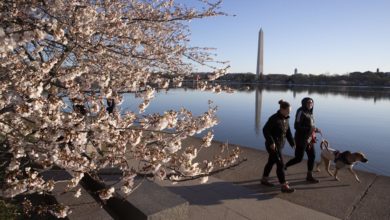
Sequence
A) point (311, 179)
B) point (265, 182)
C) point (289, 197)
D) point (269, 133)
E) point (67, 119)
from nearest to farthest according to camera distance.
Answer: point (67, 119), point (289, 197), point (269, 133), point (265, 182), point (311, 179)

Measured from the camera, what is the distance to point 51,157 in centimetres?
326

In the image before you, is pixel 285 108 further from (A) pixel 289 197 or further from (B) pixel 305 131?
(A) pixel 289 197

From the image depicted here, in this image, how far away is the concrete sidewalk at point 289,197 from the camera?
5109 mm

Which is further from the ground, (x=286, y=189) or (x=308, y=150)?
(x=308, y=150)

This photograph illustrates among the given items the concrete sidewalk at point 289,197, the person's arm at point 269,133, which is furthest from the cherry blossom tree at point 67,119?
the person's arm at point 269,133

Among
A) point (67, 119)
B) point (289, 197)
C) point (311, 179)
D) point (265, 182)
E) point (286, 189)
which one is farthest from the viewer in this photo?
point (311, 179)

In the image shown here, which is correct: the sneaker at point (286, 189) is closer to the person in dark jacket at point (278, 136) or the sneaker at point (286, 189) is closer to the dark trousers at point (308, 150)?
the person in dark jacket at point (278, 136)

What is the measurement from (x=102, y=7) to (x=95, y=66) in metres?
1.09

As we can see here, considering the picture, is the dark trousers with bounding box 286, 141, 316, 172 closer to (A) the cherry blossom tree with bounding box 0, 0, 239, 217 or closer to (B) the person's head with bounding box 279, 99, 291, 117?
(B) the person's head with bounding box 279, 99, 291, 117

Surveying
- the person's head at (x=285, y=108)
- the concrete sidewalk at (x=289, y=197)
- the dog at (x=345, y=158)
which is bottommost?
the concrete sidewalk at (x=289, y=197)

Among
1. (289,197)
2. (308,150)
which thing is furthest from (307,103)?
(289,197)

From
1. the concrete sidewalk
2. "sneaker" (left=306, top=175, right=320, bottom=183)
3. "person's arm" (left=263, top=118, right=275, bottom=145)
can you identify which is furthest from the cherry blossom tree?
"sneaker" (left=306, top=175, right=320, bottom=183)

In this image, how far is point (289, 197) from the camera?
19.1 feet

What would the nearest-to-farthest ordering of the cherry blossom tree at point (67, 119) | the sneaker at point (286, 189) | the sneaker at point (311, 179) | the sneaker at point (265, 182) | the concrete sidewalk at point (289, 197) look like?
the cherry blossom tree at point (67, 119) < the concrete sidewalk at point (289, 197) < the sneaker at point (286, 189) < the sneaker at point (265, 182) < the sneaker at point (311, 179)
